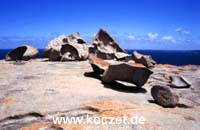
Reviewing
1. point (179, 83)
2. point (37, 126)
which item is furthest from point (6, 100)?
point (179, 83)

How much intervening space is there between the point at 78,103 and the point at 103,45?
11.2 m

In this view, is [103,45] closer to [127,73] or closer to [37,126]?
[127,73]

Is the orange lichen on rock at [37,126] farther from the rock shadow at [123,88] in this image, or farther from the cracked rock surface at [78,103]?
the rock shadow at [123,88]

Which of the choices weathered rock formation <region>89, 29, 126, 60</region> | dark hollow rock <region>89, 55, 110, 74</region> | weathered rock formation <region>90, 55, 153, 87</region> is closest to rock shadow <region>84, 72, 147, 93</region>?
weathered rock formation <region>90, 55, 153, 87</region>

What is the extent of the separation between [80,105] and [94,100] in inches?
20.6

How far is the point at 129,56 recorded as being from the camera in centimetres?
1462

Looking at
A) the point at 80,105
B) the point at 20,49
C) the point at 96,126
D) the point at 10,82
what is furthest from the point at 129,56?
the point at 96,126

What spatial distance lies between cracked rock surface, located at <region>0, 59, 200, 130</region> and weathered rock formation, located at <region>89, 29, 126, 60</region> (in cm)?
720

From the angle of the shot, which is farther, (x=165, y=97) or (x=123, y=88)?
(x=123, y=88)

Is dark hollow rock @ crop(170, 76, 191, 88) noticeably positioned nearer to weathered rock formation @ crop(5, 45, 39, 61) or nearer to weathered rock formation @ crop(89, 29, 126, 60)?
weathered rock formation @ crop(89, 29, 126, 60)

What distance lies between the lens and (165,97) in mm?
6922

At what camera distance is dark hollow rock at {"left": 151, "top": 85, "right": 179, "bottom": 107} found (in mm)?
6840

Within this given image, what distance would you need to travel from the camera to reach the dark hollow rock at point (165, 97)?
684 cm


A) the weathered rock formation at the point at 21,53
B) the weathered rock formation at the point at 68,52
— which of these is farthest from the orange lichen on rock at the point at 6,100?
the weathered rock formation at the point at 21,53
